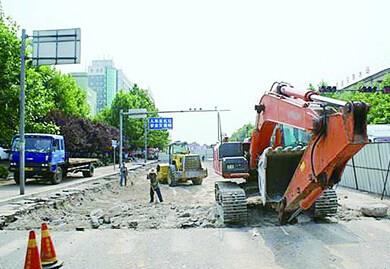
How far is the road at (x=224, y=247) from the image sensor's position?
24.6ft

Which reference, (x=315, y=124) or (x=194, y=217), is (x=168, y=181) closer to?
(x=194, y=217)

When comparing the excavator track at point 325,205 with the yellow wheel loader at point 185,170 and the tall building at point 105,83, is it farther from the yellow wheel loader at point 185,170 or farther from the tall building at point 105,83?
the tall building at point 105,83

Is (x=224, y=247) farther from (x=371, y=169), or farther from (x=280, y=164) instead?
(x=371, y=169)

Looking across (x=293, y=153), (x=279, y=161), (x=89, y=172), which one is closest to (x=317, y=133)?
(x=293, y=153)

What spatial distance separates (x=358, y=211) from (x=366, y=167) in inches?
268

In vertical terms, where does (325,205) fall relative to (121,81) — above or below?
below

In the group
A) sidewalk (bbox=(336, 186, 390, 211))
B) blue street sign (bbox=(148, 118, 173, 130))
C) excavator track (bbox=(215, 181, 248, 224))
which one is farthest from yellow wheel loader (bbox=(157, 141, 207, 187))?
blue street sign (bbox=(148, 118, 173, 130))

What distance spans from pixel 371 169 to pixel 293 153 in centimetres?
1029

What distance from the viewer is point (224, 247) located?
871 cm

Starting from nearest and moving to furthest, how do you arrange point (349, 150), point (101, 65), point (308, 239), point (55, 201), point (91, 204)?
point (349, 150)
point (308, 239)
point (55, 201)
point (91, 204)
point (101, 65)

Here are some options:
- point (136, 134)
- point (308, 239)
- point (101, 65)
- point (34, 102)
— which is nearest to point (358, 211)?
point (308, 239)

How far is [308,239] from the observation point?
9156 mm

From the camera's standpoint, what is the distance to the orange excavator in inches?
248

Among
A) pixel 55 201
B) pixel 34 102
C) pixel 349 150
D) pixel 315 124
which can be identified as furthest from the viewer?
pixel 34 102
